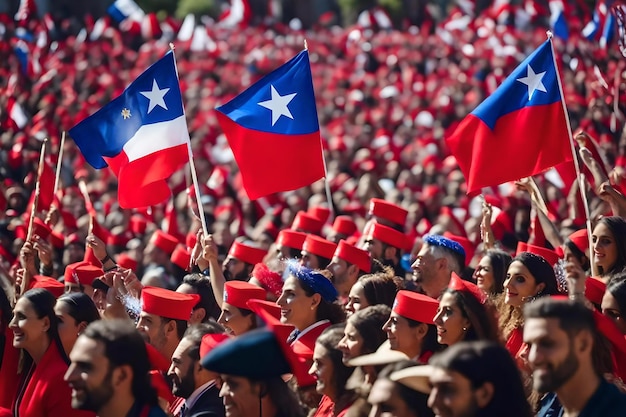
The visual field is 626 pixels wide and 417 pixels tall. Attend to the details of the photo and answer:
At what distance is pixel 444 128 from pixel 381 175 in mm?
3763

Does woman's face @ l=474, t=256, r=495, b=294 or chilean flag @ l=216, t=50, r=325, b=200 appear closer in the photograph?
woman's face @ l=474, t=256, r=495, b=294

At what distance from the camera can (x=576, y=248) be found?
893cm

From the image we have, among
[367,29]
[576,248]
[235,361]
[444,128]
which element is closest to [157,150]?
[576,248]

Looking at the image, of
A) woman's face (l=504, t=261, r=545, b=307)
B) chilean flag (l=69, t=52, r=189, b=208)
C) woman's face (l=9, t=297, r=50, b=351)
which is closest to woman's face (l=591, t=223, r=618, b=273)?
woman's face (l=504, t=261, r=545, b=307)

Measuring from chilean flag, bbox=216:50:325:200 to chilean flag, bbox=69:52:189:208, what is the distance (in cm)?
40

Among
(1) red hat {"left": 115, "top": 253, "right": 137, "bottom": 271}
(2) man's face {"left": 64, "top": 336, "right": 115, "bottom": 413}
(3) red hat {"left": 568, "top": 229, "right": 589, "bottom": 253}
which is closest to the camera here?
(2) man's face {"left": 64, "top": 336, "right": 115, "bottom": 413}

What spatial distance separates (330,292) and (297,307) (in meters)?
0.24

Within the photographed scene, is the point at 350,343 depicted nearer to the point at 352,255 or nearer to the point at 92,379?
the point at 92,379

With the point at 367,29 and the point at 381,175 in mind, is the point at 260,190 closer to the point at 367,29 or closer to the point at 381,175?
the point at 381,175

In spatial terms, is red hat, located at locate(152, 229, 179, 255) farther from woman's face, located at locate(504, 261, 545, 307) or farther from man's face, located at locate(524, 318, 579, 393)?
man's face, located at locate(524, 318, 579, 393)

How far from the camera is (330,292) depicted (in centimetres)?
834

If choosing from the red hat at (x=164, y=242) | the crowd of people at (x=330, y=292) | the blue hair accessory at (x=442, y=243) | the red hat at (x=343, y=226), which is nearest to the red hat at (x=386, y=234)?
the crowd of people at (x=330, y=292)

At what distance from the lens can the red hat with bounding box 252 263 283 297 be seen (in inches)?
374

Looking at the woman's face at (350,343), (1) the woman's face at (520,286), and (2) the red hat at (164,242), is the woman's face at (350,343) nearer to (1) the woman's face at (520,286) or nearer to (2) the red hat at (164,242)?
(1) the woman's face at (520,286)
